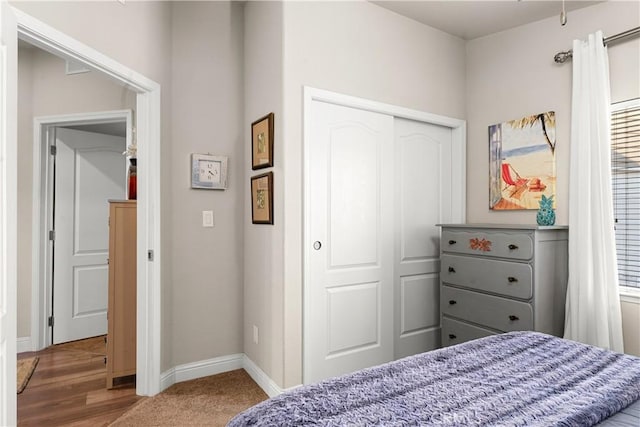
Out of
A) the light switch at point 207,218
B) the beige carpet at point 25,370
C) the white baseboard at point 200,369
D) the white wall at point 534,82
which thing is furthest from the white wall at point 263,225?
the white wall at point 534,82

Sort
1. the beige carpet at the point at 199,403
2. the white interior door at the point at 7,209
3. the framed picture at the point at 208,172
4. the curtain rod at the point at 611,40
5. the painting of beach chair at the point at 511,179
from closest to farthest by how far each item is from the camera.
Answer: the white interior door at the point at 7,209, the beige carpet at the point at 199,403, the curtain rod at the point at 611,40, the framed picture at the point at 208,172, the painting of beach chair at the point at 511,179

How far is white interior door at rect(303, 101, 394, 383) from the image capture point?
251 cm

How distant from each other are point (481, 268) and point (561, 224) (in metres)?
0.73

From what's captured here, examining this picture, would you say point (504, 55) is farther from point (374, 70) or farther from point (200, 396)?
point (200, 396)

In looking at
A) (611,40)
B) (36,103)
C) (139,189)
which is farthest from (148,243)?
(611,40)

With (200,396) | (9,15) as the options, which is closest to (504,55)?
(9,15)

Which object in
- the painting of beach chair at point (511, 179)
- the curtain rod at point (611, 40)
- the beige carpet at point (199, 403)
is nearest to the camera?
the beige carpet at point (199, 403)

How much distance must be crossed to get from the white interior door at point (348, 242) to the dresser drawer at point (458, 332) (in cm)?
42

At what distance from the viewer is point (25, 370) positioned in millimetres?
2928

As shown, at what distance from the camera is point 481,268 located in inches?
102

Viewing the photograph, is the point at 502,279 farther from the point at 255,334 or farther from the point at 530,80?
the point at 255,334

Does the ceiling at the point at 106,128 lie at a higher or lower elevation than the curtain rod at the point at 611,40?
lower

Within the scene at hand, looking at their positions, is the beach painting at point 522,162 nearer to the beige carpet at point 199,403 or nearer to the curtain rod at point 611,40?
the curtain rod at point 611,40

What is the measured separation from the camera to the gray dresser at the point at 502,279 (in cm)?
234
